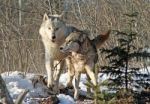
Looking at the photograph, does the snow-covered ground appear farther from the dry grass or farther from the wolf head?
the dry grass

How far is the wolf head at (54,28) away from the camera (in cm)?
1038

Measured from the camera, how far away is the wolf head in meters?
10.4

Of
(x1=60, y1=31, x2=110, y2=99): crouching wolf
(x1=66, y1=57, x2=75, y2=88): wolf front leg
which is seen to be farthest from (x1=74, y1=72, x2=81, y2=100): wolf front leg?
(x1=66, y1=57, x2=75, y2=88): wolf front leg

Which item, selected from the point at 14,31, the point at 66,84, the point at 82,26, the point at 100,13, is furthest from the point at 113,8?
the point at 66,84

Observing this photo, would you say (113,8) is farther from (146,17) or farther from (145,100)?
(145,100)

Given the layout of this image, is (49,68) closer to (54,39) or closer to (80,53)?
(54,39)

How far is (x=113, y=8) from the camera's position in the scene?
17.7 metres

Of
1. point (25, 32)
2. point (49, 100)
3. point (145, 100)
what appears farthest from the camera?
point (25, 32)

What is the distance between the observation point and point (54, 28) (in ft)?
34.3

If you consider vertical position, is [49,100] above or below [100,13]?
below

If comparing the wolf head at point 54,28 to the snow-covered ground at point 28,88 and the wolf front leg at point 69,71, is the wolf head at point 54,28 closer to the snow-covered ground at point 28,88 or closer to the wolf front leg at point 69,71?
the wolf front leg at point 69,71

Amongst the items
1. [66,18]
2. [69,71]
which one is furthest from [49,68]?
[66,18]

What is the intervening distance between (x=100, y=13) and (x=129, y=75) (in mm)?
9177

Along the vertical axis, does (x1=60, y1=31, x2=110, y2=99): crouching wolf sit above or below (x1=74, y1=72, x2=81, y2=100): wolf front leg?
above
